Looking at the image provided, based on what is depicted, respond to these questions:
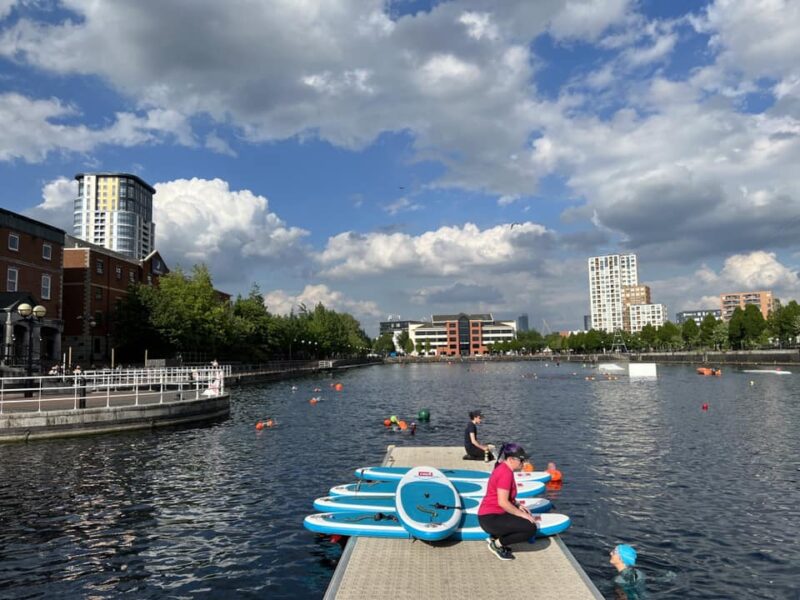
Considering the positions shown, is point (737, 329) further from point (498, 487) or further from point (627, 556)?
point (498, 487)

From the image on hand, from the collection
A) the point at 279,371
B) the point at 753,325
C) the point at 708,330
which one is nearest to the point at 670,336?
the point at 708,330

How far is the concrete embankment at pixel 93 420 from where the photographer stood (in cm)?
2750

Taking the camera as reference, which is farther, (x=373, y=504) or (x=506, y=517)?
(x=373, y=504)

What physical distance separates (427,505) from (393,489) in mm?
3485

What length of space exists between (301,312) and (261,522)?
156 metres

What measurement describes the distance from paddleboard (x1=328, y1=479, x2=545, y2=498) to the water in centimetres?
142

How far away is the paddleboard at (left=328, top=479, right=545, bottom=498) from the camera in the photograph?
586 inches

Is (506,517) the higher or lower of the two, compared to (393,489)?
higher

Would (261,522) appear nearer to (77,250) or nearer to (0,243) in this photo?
(0,243)

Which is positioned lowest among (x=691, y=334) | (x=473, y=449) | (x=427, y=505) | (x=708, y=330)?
(x=473, y=449)

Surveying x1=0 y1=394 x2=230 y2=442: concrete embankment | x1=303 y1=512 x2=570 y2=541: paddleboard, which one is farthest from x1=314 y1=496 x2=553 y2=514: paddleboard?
x1=0 y1=394 x2=230 y2=442: concrete embankment

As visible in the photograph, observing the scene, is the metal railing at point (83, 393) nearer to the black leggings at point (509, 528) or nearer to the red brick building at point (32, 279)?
the red brick building at point (32, 279)

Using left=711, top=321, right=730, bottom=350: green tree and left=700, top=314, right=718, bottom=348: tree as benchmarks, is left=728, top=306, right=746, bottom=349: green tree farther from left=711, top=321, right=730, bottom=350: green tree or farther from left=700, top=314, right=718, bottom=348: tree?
left=700, top=314, right=718, bottom=348: tree

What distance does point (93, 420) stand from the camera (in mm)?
29703
